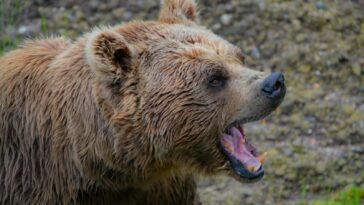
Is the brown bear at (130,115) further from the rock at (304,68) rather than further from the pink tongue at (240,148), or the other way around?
the rock at (304,68)

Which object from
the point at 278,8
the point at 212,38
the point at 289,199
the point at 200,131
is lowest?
the point at 289,199

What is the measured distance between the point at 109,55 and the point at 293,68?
10.5 feet

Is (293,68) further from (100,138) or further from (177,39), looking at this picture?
(100,138)

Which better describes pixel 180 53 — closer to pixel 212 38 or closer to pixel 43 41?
pixel 212 38

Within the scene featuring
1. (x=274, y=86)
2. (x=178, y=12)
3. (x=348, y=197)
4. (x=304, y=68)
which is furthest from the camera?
(x=304, y=68)

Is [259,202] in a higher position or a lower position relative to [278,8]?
lower

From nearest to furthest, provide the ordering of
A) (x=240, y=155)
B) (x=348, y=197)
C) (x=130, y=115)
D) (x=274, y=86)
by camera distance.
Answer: (x=274, y=86) < (x=130, y=115) < (x=240, y=155) < (x=348, y=197)

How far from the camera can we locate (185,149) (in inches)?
235

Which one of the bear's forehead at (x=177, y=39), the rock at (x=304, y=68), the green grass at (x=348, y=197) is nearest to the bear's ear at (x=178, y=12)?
the bear's forehead at (x=177, y=39)

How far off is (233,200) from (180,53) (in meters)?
2.12

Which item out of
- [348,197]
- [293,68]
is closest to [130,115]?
[348,197]

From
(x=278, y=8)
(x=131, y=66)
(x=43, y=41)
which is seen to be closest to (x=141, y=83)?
(x=131, y=66)

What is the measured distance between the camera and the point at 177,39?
6.05 metres

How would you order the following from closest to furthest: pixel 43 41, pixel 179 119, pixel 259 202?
pixel 179 119
pixel 43 41
pixel 259 202
